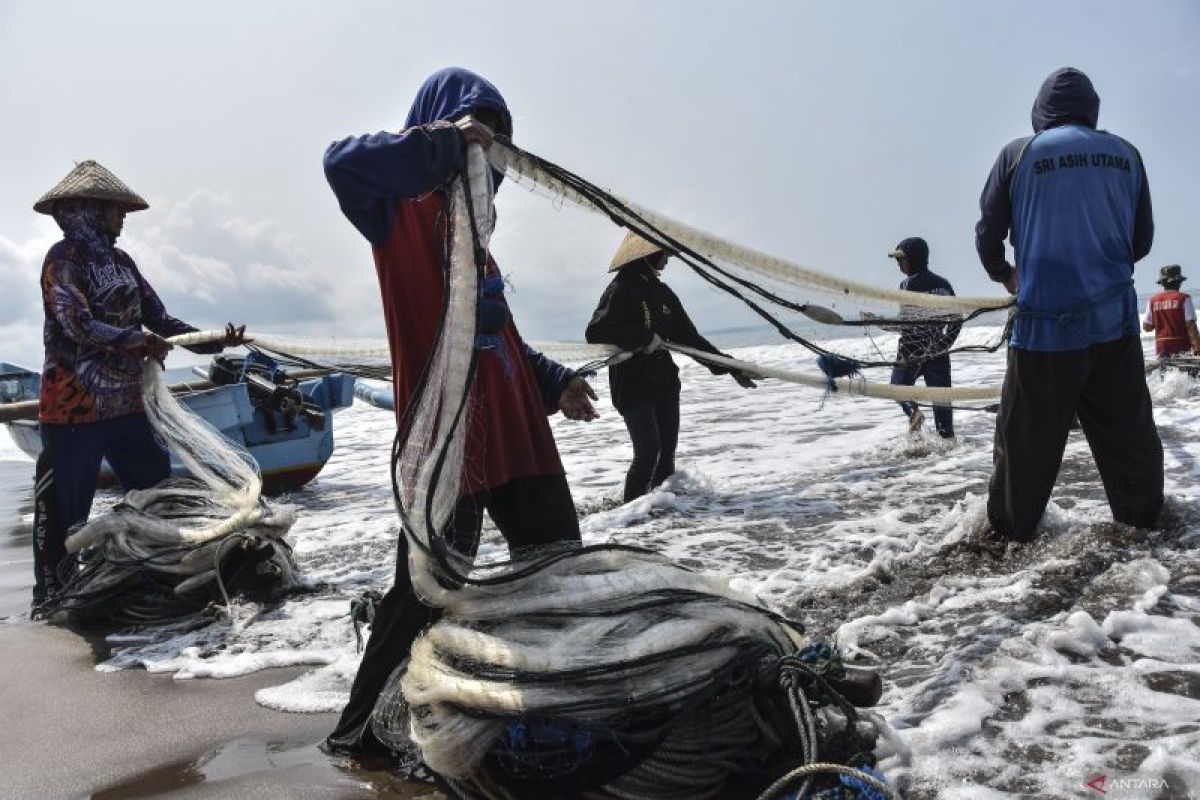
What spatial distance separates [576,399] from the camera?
278cm

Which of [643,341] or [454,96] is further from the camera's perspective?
[643,341]

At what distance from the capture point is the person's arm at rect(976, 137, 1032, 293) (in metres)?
3.98

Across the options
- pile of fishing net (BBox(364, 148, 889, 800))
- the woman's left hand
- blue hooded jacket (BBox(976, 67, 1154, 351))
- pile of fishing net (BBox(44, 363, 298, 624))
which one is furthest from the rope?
pile of fishing net (BBox(44, 363, 298, 624))

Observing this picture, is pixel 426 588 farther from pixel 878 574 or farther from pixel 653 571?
pixel 878 574

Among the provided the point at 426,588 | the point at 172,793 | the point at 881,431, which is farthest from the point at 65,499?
the point at 881,431

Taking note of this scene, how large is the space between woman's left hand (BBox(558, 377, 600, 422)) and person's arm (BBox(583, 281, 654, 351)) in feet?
10.5

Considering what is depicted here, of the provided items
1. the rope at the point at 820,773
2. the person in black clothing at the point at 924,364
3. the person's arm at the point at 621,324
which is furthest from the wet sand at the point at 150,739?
the person in black clothing at the point at 924,364

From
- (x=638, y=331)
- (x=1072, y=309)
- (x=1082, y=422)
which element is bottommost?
(x=1082, y=422)

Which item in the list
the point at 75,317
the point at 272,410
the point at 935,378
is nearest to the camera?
the point at 75,317

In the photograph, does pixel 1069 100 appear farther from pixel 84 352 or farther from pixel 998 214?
pixel 84 352

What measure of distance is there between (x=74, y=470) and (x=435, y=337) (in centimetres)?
334

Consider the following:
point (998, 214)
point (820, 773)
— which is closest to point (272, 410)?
point (998, 214)

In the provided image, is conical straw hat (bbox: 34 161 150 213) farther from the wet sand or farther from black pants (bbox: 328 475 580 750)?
black pants (bbox: 328 475 580 750)

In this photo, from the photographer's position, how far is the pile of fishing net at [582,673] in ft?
6.37
